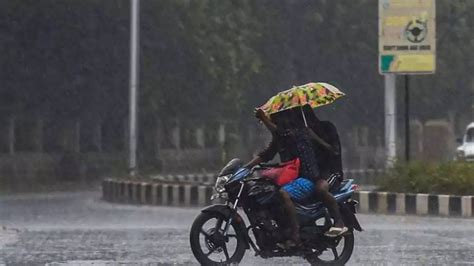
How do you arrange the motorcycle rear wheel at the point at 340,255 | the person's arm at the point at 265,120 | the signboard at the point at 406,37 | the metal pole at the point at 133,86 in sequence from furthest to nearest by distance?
the metal pole at the point at 133,86 → the signboard at the point at 406,37 → the motorcycle rear wheel at the point at 340,255 → the person's arm at the point at 265,120

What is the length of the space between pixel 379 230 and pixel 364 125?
36934mm

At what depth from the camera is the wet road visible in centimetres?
1089

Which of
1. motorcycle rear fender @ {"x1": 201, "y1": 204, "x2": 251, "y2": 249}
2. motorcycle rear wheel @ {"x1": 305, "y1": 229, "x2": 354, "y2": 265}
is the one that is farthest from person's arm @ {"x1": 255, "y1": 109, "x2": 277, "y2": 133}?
motorcycle rear wheel @ {"x1": 305, "y1": 229, "x2": 354, "y2": 265}

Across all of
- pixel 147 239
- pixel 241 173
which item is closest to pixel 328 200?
pixel 241 173

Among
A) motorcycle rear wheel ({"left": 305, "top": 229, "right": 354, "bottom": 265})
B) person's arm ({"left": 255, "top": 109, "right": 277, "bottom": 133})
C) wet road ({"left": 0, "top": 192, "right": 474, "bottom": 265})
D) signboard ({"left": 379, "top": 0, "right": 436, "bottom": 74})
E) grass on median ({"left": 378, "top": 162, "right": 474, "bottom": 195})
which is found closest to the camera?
person's arm ({"left": 255, "top": 109, "right": 277, "bottom": 133})

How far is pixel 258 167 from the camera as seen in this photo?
32.2 ft

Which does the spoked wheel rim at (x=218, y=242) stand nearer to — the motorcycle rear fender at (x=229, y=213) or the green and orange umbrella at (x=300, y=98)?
the motorcycle rear fender at (x=229, y=213)

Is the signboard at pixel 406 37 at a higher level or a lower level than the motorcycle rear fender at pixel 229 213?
higher

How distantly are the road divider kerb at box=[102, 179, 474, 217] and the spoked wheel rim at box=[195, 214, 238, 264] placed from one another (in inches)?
318

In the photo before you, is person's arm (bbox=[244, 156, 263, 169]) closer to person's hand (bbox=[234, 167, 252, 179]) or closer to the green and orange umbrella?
person's hand (bbox=[234, 167, 252, 179])

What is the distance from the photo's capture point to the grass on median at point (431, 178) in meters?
18.2

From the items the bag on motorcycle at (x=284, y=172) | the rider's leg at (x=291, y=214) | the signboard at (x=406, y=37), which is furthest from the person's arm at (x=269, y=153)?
the signboard at (x=406, y=37)

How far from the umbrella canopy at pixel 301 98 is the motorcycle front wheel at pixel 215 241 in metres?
0.99

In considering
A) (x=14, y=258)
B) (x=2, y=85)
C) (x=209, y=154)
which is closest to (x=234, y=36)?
(x=2, y=85)
